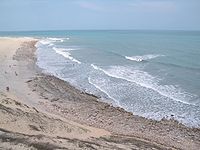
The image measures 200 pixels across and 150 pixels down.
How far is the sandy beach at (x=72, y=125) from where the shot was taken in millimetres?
11031

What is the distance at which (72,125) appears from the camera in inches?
555

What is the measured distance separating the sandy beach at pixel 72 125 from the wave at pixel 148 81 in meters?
5.18

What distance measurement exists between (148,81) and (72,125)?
14.6 m

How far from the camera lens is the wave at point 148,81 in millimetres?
22320

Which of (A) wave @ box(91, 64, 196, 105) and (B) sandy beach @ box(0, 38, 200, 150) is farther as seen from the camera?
(A) wave @ box(91, 64, 196, 105)

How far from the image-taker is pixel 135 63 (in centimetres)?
4003

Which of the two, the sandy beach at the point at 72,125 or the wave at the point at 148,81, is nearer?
the sandy beach at the point at 72,125

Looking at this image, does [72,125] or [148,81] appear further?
[148,81]

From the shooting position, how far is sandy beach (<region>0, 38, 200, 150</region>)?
434 inches

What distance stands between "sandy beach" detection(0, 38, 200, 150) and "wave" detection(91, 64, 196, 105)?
5178 mm

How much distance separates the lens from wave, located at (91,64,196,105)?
22320 millimetres

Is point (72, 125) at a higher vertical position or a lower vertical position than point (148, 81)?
higher

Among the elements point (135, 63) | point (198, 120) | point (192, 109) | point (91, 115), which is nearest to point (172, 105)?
point (192, 109)

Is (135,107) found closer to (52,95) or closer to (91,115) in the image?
(91,115)
